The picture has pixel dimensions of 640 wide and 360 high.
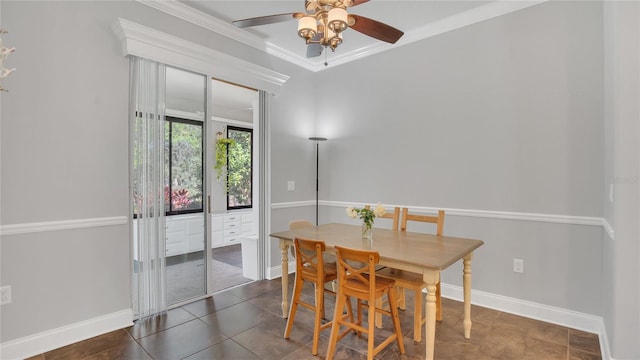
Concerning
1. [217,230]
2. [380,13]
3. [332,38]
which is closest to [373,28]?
[332,38]

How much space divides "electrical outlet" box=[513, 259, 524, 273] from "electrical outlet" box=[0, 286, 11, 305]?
4.16 metres

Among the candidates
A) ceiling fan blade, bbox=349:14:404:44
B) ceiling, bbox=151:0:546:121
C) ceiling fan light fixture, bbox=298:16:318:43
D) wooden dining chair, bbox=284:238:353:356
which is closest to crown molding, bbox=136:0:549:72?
ceiling, bbox=151:0:546:121

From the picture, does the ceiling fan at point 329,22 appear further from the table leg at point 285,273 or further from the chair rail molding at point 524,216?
the chair rail molding at point 524,216

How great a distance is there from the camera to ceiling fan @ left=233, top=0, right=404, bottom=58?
1.81 m

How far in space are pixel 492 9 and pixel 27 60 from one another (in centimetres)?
403

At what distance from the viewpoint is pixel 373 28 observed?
212 centimetres

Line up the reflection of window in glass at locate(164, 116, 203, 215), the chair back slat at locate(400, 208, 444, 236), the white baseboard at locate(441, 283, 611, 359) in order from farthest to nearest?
the reflection of window in glass at locate(164, 116, 203, 215)
the chair back slat at locate(400, 208, 444, 236)
the white baseboard at locate(441, 283, 611, 359)

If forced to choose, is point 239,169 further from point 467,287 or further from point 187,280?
point 467,287

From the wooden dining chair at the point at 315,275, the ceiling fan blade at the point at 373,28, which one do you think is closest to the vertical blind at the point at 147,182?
the wooden dining chair at the point at 315,275

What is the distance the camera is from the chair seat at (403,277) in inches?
89.0

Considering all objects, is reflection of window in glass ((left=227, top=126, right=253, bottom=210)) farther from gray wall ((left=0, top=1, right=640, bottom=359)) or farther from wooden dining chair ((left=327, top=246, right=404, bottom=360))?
wooden dining chair ((left=327, top=246, right=404, bottom=360))

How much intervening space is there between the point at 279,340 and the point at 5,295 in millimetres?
1970

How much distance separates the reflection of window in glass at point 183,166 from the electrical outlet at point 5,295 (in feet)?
3.88

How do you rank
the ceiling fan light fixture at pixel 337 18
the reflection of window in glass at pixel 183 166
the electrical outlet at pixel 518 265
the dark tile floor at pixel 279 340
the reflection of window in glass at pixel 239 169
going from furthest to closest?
the reflection of window in glass at pixel 239 169, the reflection of window in glass at pixel 183 166, the electrical outlet at pixel 518 265, the dark tile floor at pixel 279 340, the ceiling fan light fixture at pixel 337 18
